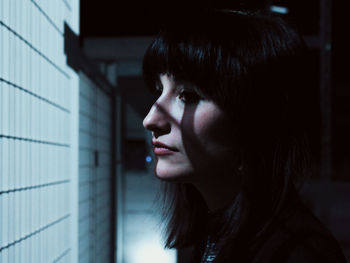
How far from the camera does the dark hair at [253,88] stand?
90 cm

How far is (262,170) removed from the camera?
95 centimetres

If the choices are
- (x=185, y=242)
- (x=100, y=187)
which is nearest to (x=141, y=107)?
(x=100, y=187)

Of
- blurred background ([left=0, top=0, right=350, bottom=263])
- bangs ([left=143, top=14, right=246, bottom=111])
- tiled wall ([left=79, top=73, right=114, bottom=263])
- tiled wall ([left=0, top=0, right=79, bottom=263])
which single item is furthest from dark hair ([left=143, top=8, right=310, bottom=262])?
tiled wall ([left=79, top=73, right=114, bottom=263])

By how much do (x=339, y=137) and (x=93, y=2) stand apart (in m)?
4.73

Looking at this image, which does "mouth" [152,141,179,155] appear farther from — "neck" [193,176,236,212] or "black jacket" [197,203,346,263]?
"black jacket" [197,203,346,263]

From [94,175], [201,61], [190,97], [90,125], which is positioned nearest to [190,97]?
[190,97]

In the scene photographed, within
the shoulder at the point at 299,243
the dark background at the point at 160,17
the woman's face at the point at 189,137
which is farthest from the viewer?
the dark background at the point at 160,17

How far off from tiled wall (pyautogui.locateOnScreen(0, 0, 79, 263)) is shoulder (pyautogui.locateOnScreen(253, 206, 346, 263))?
0.77 metres

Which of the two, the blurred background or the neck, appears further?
the blurred background

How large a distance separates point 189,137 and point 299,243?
0.35 metres

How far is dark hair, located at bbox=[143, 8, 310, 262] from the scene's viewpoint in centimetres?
90

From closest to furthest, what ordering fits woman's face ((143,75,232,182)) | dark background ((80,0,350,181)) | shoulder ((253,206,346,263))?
shoulder ((253,206,346,263)) < woman's face ((143,75,232,182)) < dark background ((80,0,350,181))

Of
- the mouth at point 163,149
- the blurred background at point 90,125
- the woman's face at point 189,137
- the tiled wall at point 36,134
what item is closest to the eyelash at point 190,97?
the woman's face at point 189,137

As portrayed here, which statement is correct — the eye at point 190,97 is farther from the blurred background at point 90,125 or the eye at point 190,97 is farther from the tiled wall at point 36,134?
the tiled wall at point 36,134
